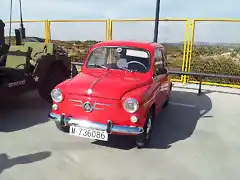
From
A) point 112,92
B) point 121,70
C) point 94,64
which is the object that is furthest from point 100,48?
point 112,92

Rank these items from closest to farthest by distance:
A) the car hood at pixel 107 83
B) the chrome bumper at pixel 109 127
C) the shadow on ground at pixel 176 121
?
the chrome bumper at pixel 109 127, the car hood at pixel 107 83, the shadow on ground at pixel 176 121

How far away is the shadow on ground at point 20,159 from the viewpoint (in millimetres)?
3641

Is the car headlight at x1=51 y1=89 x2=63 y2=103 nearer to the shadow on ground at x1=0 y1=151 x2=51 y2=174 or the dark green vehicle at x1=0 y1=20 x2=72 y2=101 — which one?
the shadow on ground at x1=0 y1=151 x2=51 y2=174

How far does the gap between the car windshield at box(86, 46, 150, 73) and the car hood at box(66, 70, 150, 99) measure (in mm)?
187

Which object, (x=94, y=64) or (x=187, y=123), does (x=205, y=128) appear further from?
(x=94, y=64)

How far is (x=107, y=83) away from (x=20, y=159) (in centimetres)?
166

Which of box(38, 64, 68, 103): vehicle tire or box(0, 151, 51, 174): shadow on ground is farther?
box(38, 64, 68, 103): vehicle tire

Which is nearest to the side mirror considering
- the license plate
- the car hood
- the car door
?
the car door

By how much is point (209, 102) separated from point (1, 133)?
5224mm

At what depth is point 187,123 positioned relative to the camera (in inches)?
225

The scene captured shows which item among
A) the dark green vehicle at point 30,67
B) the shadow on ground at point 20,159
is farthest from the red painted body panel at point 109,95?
the dark green vehicle at point 30,67

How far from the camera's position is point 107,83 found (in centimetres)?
435

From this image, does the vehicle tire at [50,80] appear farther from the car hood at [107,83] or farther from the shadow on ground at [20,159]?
the shadow on ground at [20,159]

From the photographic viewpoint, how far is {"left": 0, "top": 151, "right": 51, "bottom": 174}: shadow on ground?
3641 mm
